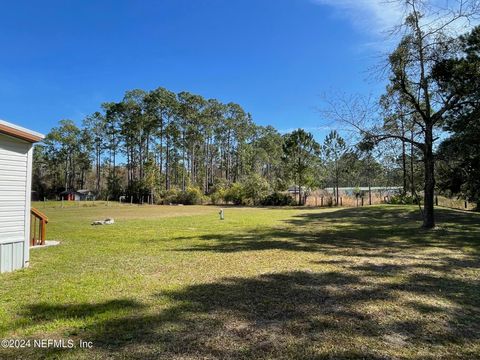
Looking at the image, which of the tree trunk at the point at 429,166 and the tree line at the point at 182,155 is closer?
the tree trunk at the point at 429,166

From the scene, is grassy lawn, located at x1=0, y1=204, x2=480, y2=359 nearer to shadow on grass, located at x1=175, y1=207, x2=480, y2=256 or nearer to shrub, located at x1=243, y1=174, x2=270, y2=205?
shadow on grass, located at x1=175, y1=207, x2=480, y2=256

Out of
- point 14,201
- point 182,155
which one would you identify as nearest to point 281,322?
point 14,201

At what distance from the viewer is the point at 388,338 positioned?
3.32 meters

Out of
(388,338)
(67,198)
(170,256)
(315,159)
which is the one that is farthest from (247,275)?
(67,198)

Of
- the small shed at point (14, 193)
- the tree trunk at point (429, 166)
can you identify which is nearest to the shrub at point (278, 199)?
the tree trunk at point (429, 166)

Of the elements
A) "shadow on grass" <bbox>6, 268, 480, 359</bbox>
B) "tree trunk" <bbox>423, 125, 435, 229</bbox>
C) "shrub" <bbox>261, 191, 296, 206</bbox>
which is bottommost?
"shadow on grass" <bbox>6, 268, 480, 359</bbox>

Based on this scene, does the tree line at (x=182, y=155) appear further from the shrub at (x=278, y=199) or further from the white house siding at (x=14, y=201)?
the white house siding at (x=14, y=201)

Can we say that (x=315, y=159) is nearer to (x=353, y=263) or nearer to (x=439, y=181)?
(x=439, y=181)

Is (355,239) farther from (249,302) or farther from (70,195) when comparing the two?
(70,195)

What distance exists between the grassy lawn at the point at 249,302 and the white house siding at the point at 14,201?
45cm

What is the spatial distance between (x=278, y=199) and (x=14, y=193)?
3276 centimetres

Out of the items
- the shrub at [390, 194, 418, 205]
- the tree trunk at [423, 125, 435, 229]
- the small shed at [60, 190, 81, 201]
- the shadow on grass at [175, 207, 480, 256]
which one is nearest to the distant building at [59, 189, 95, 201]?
the small shed at [60, 190, 81, 201]

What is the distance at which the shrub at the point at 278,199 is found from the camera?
37875 mm

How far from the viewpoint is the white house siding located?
633cm
